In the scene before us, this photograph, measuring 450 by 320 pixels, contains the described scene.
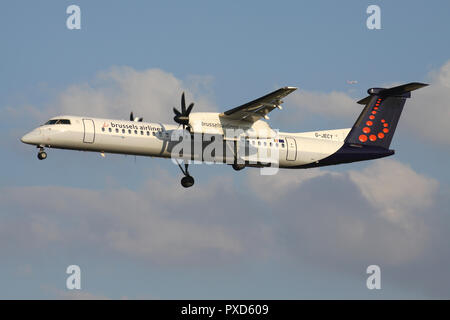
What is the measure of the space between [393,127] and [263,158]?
6216mm

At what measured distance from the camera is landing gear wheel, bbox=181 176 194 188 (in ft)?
101

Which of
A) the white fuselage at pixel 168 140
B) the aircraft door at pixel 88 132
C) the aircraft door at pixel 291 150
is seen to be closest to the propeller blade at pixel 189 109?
the white fuselage at pixel 168 140

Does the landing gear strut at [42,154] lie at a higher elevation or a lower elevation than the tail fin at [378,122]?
lower

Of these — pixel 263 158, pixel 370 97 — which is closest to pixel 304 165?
pixel 263 158

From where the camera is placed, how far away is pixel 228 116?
1148 inches

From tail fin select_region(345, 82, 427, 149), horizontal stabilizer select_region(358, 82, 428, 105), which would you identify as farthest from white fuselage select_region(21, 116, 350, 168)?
horizontal stabilizer select_region(358, 82, 428, 105)

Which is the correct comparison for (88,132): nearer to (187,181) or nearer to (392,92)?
(187,181)

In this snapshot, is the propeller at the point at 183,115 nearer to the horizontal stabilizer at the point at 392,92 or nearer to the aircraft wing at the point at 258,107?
the aircraft wing at the point at 258,107

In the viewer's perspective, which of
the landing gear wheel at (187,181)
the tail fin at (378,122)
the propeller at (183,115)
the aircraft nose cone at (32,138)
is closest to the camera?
the aircraft nose cone at (32,138)

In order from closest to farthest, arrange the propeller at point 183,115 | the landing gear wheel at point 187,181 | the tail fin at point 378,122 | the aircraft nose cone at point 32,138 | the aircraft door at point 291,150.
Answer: the aircraft nose cone at point 32,138, the propeller at point 183,115, the aircraft door at point 291,150, the landing gear wheel at point 187,181, the tail fin at point 378,122

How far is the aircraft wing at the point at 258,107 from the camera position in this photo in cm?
2688

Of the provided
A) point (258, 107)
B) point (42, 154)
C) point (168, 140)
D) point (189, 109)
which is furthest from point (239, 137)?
point (42, 154)

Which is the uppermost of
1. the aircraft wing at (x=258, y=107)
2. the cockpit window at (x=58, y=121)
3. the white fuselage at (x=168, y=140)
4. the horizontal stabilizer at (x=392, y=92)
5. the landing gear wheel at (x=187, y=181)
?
the horizontal stabilizer at (x=392, y=92)

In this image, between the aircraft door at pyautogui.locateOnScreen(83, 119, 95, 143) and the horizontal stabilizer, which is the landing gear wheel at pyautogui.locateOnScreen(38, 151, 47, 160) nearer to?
the aircraft door at pyautogui.locateOnScreen(83, 119, 95, 143)
